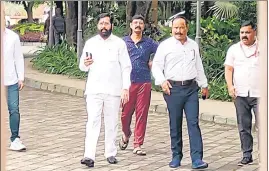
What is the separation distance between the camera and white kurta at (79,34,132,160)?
710 centimetres

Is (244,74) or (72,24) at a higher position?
(72,24)

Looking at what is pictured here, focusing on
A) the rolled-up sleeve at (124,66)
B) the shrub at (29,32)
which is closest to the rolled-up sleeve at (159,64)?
the rolled-up sleeve at (124,66)

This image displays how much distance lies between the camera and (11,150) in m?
8.17

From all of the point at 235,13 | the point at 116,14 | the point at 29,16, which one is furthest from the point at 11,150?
the point at 29,16

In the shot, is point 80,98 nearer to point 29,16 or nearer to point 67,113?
point 67,113

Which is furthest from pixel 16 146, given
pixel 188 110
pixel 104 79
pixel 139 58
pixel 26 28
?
pixel 26 28

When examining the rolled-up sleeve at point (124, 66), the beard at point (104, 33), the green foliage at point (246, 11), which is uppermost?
the green foliage at point (246, 11)

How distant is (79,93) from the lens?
14.4 metres

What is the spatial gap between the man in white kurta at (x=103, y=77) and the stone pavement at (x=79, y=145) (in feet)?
1.69

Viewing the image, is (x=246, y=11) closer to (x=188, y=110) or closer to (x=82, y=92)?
(x=82, y=92)

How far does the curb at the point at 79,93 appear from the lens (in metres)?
10.7

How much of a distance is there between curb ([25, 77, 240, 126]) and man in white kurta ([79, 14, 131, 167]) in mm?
3800

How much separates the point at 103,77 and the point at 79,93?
737 cm

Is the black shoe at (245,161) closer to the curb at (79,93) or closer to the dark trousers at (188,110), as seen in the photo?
the dark trousers at (188,110)
